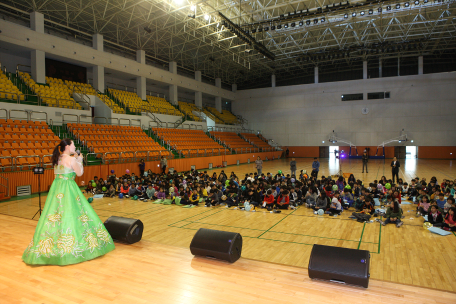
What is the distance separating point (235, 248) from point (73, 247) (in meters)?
2.75

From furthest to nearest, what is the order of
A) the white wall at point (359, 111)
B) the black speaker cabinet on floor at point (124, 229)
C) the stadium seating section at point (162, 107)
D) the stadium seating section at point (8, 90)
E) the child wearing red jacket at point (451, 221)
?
the white wall at point (359, 111) < the stadium seating section at point (162, 107) < the stadium seating section at point (8, 90) < the child wearing red jacket at point (451, 221) < the black speaker cabinet on floor at point (124, 229)

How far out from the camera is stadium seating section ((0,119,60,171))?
13.2 meters

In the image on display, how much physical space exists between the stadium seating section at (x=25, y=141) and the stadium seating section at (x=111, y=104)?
624 centimetres

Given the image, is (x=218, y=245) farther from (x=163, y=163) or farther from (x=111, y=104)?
(x=111, y=104)

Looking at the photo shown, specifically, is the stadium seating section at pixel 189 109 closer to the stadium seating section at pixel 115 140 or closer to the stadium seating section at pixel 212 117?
the stadium seating section at pixel 212 117

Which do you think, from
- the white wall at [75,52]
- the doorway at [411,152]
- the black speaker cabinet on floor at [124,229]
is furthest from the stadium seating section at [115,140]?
the doorway at [411,152]

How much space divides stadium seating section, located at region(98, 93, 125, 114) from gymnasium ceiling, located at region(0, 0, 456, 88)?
17.6 feet

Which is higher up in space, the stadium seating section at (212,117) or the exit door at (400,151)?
the stadium seating section at (212,117)

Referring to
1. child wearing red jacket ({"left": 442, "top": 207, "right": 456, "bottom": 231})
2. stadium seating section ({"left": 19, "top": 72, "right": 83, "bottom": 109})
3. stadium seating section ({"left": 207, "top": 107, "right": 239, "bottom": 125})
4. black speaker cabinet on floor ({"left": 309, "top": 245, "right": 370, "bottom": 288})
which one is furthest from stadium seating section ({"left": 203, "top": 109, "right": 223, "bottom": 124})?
black speaker cabinet on floor ({"left": 309, "top": 245, "right": 370, "bottom": 288})

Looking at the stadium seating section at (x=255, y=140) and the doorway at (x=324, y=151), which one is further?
the stadium seating section at (x=255, y=140)

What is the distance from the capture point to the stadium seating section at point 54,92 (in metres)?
19.1

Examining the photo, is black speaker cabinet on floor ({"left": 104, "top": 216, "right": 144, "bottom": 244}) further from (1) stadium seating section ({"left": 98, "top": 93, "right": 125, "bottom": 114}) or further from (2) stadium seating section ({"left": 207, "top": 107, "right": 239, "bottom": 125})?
(2) stadium seating section ({"left": 207, "top": 107, "right": 239, "bottom": 125})

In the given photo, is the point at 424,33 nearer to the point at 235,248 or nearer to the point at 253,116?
the point at 253,116

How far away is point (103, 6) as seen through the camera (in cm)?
2162
